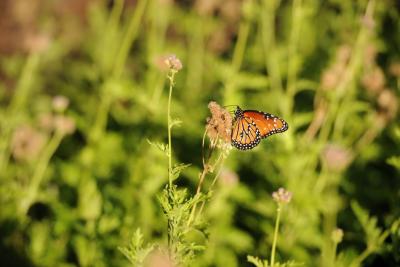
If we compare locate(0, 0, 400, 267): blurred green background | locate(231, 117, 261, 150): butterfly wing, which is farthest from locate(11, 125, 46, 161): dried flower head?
locate(231, 117, 261, 150): butterfly wing

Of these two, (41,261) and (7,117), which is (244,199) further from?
(7,117)

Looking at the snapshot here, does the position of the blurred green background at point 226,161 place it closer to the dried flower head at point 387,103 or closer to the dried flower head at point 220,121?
the dried flower head at point 387,103

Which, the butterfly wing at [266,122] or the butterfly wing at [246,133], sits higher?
the butterfly wing at [266,122]

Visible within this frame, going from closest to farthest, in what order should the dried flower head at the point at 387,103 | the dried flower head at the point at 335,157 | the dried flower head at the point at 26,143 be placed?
the dried flower head at the point at 335,157 < the dried flower head at the point at 387,103 < the dried flower head at the point at 26,143

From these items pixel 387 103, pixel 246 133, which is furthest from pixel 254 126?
pixel 387 103

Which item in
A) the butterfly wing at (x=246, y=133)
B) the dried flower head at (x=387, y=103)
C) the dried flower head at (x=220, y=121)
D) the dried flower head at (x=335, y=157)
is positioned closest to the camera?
the dried flower head at (x=220, y=121)

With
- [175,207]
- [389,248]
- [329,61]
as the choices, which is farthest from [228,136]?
[329,61]

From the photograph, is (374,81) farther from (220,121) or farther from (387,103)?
(220,121)

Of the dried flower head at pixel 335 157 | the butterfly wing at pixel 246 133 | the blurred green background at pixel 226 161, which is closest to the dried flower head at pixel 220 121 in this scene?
the butterfly wing at pixel 246 133
